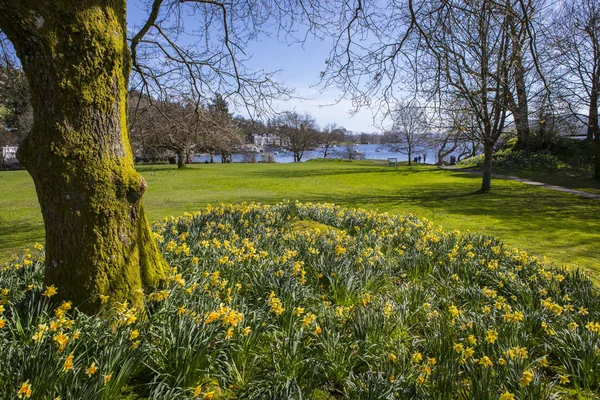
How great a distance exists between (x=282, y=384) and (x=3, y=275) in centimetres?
311

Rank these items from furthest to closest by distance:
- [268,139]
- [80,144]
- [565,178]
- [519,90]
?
[268,139] < [565,178] < [519,90] < [80,144]

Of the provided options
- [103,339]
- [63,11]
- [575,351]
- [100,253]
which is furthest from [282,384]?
[63,11]

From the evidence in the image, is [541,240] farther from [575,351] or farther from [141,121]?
[141,121]

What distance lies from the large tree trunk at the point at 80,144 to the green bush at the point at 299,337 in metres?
0.27

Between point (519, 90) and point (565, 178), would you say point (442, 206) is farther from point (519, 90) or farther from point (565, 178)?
point (565, 178)

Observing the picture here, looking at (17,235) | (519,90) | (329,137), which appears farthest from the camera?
(329,137)

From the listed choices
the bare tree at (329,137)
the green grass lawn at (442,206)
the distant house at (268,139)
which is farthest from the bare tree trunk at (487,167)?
the bare tree at (329,137)

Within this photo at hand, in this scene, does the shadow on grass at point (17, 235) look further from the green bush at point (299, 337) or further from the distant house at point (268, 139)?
the distant house at point (268, 139)

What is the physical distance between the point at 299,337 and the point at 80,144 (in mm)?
2097

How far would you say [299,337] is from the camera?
8.00ft

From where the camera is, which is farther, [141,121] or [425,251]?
[141,121]

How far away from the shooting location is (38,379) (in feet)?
5.62

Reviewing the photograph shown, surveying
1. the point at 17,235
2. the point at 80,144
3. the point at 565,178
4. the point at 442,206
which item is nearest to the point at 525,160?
the point at 565,178

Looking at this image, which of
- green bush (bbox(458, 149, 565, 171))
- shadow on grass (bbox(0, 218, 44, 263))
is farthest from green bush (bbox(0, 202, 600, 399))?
green bush (bbox(458, 149, 565, 171))
